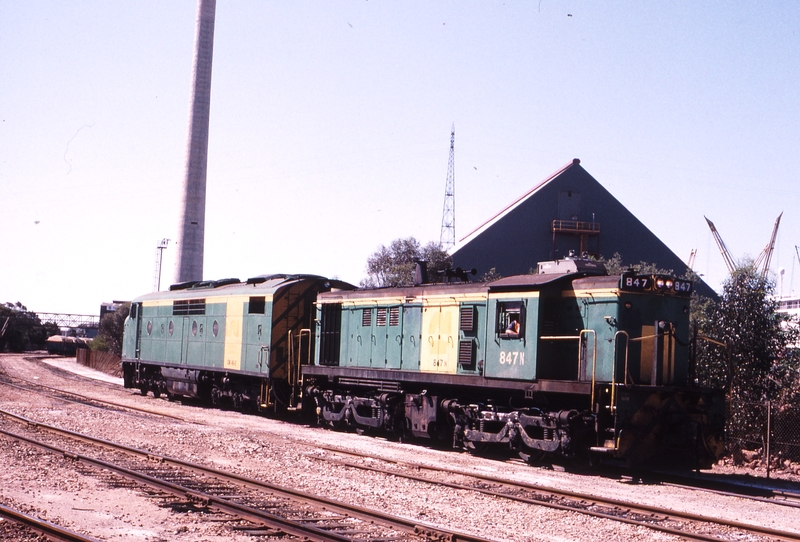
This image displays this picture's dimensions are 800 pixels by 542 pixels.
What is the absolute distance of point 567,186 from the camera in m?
52.4

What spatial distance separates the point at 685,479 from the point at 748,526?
4.76m

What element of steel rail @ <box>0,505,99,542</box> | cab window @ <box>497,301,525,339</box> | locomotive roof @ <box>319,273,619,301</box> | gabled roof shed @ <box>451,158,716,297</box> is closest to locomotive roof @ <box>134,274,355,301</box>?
locomotive roof @ <box>319,273,619,301</box>

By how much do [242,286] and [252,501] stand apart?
14.4m

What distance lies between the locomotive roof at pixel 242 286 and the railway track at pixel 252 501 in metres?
8.24

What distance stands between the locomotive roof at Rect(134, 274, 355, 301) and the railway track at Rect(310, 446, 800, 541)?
9.11 meters

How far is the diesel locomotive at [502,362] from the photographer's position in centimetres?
1338

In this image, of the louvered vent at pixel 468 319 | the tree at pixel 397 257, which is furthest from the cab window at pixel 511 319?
the tree at pixel 397 257

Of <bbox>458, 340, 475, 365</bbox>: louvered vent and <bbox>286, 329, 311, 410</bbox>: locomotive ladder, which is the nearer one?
<bbox>458, 340, 475, 365</bbox>: louvered vent

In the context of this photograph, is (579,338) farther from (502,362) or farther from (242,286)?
(242,286)

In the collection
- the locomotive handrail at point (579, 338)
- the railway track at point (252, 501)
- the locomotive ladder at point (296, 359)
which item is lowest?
the railway track at point (252, 501)

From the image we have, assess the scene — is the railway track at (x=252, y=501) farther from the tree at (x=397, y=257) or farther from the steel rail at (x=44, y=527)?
the tree at (x=397, y=257)

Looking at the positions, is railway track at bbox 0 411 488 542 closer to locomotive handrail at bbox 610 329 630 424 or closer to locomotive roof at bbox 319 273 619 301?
locomotive handrail at bbox 610 329 630 424

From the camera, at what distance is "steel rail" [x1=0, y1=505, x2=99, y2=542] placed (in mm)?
7887

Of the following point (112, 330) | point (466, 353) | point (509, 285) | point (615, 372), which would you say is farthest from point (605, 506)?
point (112, 330)
